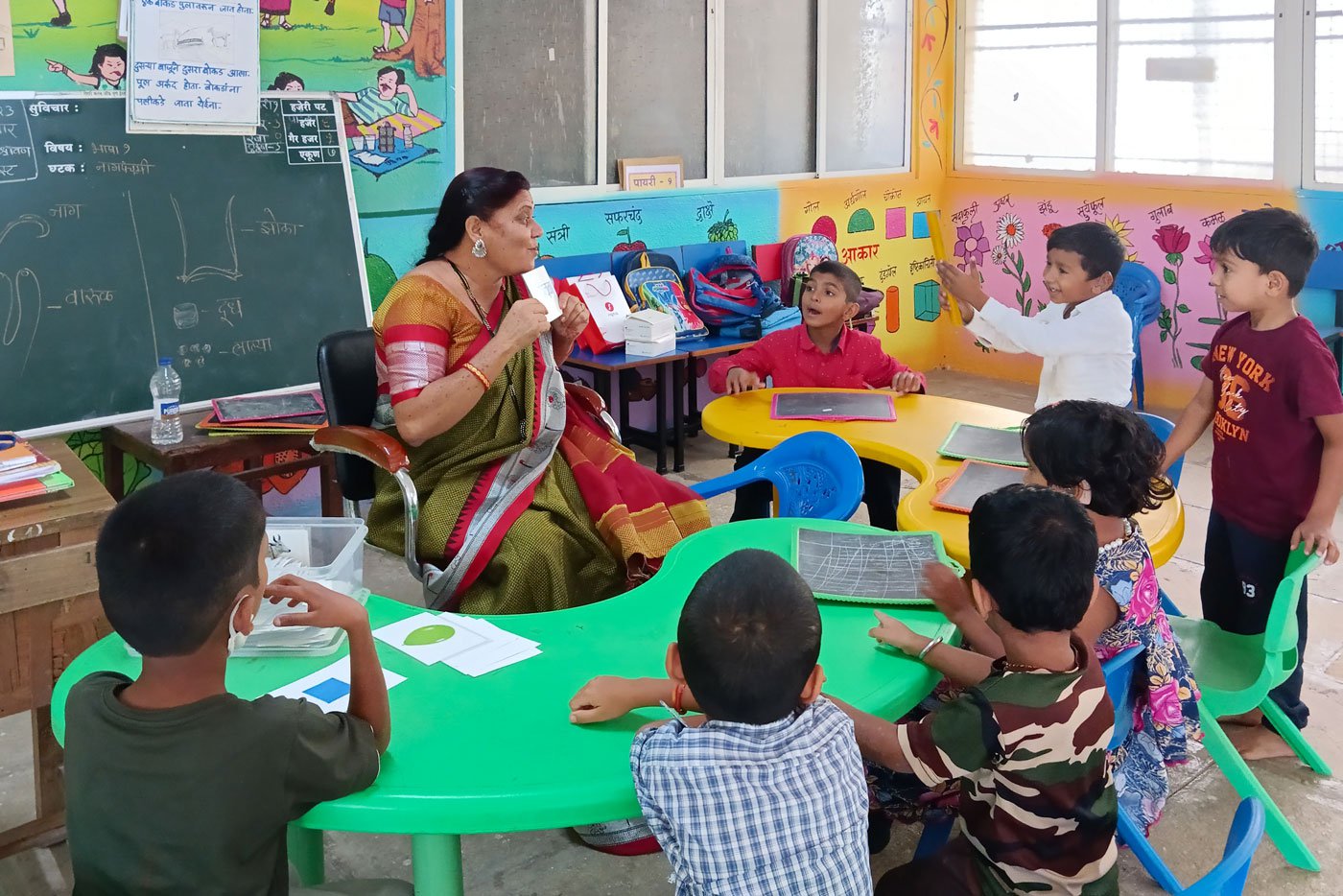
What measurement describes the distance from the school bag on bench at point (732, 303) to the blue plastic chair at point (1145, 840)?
3.45 meters

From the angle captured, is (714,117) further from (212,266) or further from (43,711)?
(43,711)

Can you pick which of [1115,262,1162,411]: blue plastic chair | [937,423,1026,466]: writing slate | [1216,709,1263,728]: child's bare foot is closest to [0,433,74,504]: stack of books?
[937,423,1026,466]: writing slate

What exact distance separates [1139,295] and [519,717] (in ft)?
16.8

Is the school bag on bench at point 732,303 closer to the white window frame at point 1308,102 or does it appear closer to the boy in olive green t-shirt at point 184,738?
the white window frame at point 1308,102

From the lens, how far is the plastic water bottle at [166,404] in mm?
3480

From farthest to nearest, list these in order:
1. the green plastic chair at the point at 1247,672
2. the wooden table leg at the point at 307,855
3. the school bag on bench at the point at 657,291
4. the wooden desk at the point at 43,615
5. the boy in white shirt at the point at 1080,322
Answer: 1. the school bag on bench at the point at 657,291
2. the boy in white shirt at the point at 1080,322
3. the wooden desk at the point at 43,615
4. the green plastic chair at the point at 1247,672
5. the wooden table leg at the point at 307,855

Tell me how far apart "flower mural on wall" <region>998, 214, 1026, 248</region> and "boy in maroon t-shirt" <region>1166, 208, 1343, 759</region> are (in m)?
3.97

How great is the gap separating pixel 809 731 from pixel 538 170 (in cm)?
399

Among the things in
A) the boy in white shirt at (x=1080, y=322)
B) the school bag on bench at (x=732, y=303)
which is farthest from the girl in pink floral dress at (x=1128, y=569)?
the school bag on bench at (x=732, y=303)

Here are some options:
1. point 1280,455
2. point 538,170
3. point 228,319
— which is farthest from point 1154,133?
point 228,319

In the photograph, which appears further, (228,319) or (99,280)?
(228,319)

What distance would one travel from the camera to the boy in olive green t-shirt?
131 centimetres

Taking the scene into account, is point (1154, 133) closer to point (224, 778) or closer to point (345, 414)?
point (345, 414)

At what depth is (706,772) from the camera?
4.44 ft
